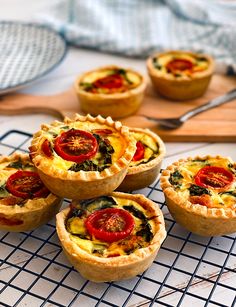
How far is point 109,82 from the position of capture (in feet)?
11.8

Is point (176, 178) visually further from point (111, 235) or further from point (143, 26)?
point (143, 26)

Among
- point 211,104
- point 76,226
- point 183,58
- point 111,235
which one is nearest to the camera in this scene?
point 111,235

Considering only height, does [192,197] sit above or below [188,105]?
above

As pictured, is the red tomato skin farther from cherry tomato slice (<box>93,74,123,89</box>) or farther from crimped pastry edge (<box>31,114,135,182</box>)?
cherry tomato slice (<box>93,74,123,89</box>)

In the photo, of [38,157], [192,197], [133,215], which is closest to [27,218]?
[38,157]

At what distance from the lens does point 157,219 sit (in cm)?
235

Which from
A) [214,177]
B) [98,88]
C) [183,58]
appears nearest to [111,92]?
[98,88]

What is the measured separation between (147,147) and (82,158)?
56 cm

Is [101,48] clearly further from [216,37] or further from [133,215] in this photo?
[133,215]

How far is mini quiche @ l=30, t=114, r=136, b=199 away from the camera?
2.28 metres

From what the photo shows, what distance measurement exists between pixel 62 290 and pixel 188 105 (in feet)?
5.92

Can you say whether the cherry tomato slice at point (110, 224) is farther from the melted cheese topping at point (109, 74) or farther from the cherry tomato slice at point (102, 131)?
the melted cheese topping at point (109, 74)

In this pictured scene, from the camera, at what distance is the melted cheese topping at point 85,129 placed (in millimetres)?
2355

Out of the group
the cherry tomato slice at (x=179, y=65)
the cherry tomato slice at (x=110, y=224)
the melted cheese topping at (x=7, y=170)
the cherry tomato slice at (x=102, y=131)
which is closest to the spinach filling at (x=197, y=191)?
the cherry tomato slice at (x=110, y=224)
